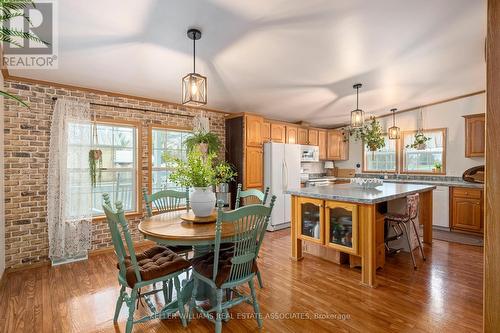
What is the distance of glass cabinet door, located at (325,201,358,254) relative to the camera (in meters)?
2.79

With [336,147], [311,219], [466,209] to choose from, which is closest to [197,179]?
[311,219]

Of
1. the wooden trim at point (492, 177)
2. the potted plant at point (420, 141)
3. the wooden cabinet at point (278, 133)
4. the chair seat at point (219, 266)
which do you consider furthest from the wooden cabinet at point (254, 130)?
the wooden trim at point (492, 177)

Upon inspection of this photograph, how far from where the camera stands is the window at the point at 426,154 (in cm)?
540

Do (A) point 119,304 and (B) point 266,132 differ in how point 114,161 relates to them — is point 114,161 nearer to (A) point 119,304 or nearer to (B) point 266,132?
(A) point 119,304

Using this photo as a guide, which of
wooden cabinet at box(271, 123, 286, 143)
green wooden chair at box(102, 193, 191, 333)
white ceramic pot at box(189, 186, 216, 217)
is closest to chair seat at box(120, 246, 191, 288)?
green wooden chair at box(102, 193, 191, 333)

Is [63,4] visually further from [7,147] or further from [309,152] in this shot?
[309,152]

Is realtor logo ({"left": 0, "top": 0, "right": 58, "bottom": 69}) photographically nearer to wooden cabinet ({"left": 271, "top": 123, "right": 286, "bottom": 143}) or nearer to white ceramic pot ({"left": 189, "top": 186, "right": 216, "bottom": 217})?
white ceramic pot ({"left": 189, "top": 186, "right": 216, "bottom": 217})

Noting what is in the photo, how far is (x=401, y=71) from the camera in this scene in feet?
11.6

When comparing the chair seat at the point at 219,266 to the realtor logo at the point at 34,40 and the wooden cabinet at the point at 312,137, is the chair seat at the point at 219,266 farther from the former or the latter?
the wooden cabinet at the point at 312,137

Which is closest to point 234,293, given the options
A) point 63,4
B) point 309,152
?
point 63,4

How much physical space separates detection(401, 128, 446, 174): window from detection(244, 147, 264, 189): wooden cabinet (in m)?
3.60

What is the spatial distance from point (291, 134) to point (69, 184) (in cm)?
422

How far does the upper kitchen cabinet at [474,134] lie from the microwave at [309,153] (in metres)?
2.93

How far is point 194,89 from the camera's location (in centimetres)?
214
